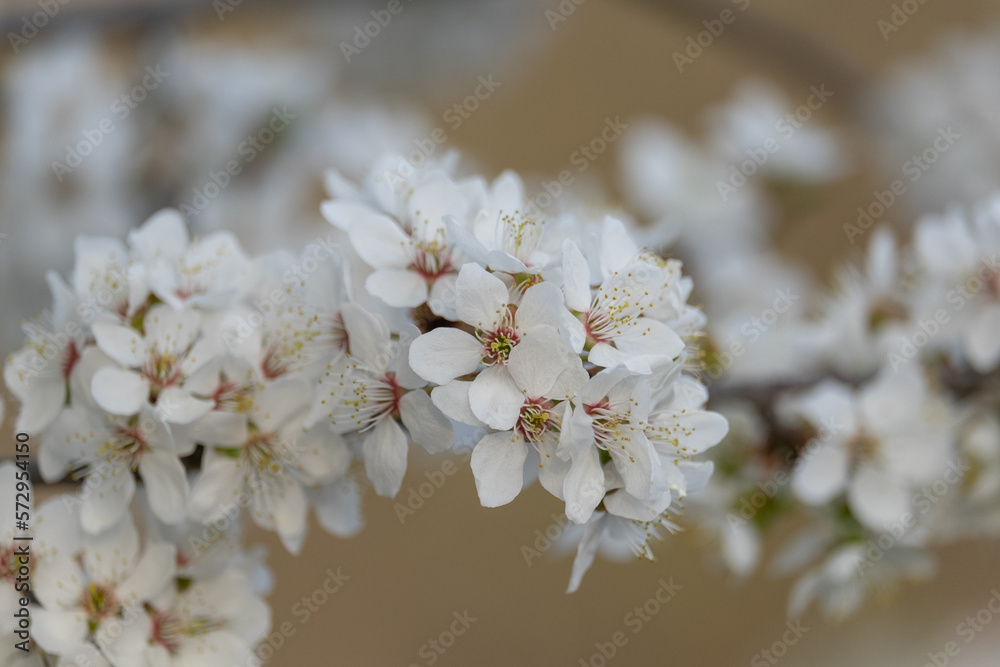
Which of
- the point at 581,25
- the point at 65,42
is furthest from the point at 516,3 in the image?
the point at 581,25

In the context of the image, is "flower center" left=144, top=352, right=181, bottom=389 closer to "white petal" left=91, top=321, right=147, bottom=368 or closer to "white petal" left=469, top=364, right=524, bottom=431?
"white petal" left=91, top=321, right=147, bottom=368

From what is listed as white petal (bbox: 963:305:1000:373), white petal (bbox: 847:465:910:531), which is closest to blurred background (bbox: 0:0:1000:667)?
white petal (bbox: 847:465:910:531)

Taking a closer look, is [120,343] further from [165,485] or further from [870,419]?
[870,419]

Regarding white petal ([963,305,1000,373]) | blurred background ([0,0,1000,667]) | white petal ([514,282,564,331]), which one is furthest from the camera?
blurred background ([0,0,1000,667])

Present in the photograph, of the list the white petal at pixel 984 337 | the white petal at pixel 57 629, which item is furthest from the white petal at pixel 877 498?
the white petal at pixel 57 629

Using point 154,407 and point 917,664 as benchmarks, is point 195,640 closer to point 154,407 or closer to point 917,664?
point 154,407

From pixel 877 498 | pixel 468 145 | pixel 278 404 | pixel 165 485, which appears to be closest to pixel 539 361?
pixel 278 404
